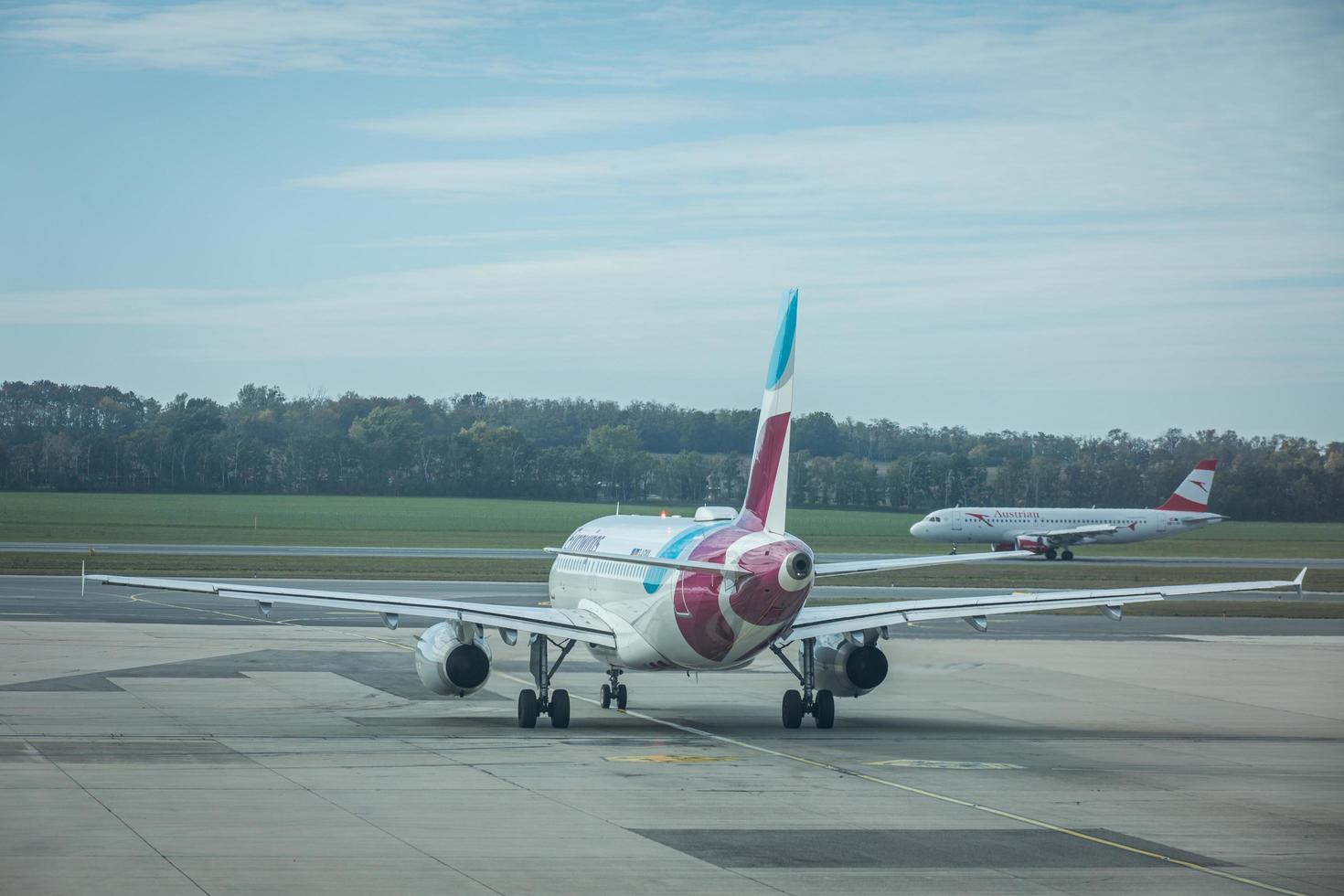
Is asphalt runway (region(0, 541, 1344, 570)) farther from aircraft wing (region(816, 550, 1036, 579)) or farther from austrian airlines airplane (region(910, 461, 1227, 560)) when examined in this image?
aircraft wing (region(816, 550, 1036, 579))

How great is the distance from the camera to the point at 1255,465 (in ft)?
452

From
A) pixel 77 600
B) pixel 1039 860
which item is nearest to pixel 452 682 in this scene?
pixel 1039 860

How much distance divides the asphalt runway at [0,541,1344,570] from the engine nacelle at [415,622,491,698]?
174ft

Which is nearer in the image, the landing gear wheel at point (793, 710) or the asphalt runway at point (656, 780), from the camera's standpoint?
the asphalt runway at point (656, 780)

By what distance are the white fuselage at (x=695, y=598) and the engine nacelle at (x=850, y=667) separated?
10.0 feet

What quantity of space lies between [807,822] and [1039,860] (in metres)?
3.15

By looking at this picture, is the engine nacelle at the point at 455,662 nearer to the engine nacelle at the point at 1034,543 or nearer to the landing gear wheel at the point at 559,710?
the landing gear wheel at the point at 559,710

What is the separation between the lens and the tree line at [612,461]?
513 ft

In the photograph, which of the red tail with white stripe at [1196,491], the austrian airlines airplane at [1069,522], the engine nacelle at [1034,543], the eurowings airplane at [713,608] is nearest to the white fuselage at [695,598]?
the eurowings airplane at [713,608]

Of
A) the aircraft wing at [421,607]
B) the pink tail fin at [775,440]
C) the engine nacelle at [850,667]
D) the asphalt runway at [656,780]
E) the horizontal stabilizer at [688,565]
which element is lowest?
the asphalt runway at [656,780]

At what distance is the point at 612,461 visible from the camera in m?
173

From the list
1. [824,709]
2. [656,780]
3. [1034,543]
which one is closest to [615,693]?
[824,709]

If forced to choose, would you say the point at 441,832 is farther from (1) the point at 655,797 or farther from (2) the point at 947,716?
(2) the point at 947,716

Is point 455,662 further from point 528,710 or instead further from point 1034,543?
point 1034,543
